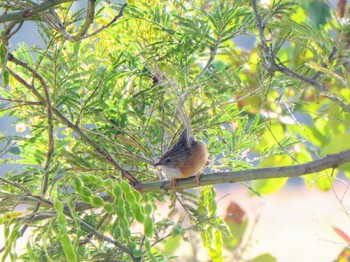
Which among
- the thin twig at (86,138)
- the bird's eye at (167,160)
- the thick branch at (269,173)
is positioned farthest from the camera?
the bird's eye at (167,160)

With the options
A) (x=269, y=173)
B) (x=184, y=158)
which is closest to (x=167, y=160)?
(x=184, y=158)

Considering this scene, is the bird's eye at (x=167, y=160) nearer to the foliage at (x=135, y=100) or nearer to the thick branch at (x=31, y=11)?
the foliage at (x=135, y=100)

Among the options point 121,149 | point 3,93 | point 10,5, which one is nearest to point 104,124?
point 121,149

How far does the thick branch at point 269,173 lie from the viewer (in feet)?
3.15

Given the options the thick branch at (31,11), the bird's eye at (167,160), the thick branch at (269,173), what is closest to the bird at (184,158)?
the bird's eye at (167,160)

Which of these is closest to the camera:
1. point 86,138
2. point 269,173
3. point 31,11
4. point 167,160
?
point 269,173

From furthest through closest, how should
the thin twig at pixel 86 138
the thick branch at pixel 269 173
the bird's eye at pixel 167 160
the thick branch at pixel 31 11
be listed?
the bird's eye at pixel 167 160 < the thin twig at pixel 86 138 < the thick branch at pixel 31 11 < the thick branch at pixel 269 173

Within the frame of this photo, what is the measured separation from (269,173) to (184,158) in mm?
474

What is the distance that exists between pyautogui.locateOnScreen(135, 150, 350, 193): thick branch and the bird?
0.45 feet

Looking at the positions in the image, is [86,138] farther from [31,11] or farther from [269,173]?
[269,173]

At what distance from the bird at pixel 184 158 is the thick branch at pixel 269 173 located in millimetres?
138

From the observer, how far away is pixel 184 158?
1.50m

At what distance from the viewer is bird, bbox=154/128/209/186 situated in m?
1.41

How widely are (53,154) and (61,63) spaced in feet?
0.58
